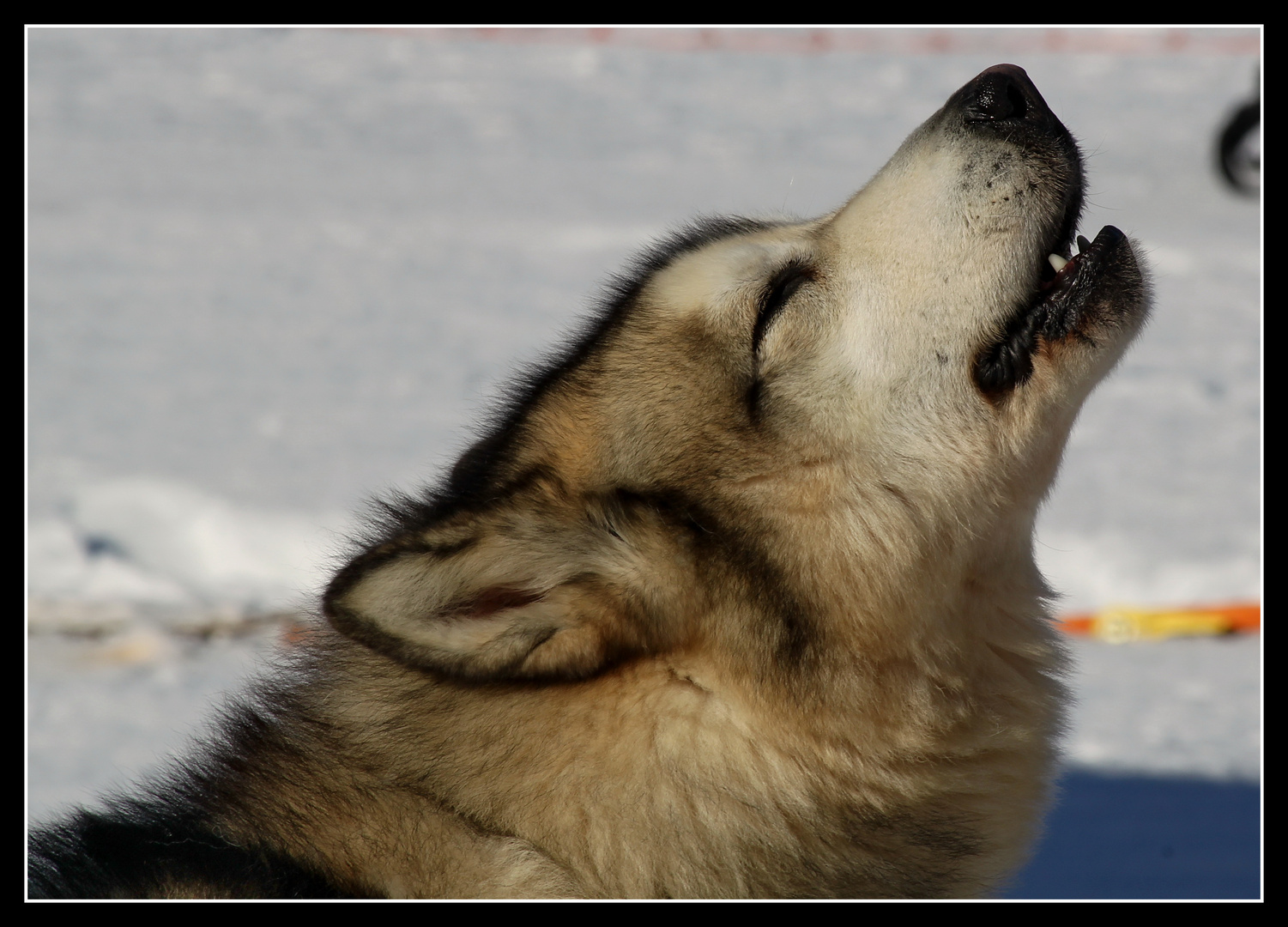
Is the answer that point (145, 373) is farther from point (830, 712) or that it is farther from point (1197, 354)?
point (1197, 354)

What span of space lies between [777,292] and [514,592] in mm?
850

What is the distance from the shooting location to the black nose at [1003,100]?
2.54m

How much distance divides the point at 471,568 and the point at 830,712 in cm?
74

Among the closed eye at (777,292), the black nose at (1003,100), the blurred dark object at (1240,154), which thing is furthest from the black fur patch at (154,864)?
the blurred dark object at (1240,154)

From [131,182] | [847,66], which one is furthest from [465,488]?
[847,66]

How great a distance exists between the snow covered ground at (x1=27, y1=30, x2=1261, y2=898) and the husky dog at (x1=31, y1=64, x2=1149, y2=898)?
78 centimetres

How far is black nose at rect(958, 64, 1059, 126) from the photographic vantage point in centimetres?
254

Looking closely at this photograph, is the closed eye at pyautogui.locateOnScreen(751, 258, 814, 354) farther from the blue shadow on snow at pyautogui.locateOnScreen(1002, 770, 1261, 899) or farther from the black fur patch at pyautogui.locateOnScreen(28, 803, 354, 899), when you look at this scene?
the blue shadow on snow at pyautogui.locateOnScreen(1002, 770, 1261, 899)

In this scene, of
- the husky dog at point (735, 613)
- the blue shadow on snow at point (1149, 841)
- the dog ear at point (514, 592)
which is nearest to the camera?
the dog ear at point (514, 592)

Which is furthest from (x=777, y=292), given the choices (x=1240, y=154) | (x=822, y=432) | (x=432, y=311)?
(x=1240, y=154)

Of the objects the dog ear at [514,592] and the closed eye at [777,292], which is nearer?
the dog ear at [514,592]

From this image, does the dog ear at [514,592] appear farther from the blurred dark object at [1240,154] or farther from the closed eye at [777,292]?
the blurred dark object at [1240,154]

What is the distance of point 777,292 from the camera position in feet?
8.07

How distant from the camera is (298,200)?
9.42m
